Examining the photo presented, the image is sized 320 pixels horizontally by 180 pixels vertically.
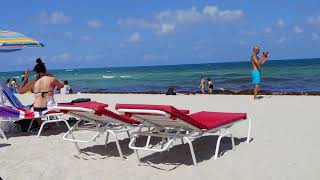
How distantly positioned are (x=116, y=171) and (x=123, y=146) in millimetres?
1209

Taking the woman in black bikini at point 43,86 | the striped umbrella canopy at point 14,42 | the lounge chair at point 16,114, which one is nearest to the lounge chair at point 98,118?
the lounge chair at point 16,114

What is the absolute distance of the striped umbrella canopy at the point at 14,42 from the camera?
7781 millimetres

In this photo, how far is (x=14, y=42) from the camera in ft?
25.5

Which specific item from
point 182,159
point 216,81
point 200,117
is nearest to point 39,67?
point 200,117

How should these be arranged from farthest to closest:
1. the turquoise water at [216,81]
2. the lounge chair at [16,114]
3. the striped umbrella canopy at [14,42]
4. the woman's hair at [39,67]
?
the turquoise water at [216,81], the striped umbrella canopy at [14,42], the woman's hair at [39,67], the lounge chair at [16,114]

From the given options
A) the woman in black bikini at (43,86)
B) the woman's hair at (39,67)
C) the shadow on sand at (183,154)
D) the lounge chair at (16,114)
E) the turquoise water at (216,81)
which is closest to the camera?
the shadow on sand at (183,154)

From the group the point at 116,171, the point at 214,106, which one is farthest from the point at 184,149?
the point at 214,106

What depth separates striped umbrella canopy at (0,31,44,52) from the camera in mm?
7781

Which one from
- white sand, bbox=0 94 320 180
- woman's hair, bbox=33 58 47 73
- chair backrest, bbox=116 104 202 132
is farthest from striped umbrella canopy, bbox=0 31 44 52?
chair backrest, bbox=116 104 202 132

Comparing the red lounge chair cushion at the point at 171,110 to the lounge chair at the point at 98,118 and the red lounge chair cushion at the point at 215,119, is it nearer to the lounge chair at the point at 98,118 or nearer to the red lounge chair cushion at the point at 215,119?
the red lounge chair cushion at the point at 215,119

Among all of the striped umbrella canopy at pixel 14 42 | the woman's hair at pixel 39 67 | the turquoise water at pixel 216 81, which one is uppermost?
the striped umbrella canopy at pixel 14 42

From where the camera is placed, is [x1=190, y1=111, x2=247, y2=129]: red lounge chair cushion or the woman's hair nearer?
[x1=190, y1=111, x2=247, y2=129]: red lounge chair cushion

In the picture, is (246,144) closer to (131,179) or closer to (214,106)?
(131,179)

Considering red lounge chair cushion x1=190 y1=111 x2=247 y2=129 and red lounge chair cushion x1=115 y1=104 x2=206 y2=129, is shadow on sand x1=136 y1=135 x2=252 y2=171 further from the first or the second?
red lounge chair cushion x1=115 y1=104 x2=206 y2=129
